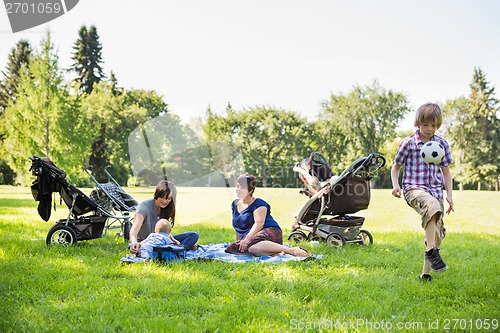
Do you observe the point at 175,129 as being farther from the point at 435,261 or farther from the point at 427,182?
the point at 435,261

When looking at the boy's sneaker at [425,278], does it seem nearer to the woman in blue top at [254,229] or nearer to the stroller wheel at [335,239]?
the woman in blue top at [254,229]

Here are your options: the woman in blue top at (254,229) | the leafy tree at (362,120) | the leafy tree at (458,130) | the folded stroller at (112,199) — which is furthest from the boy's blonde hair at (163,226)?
the leafy tree at (458,130)

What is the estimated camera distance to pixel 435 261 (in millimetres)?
3727

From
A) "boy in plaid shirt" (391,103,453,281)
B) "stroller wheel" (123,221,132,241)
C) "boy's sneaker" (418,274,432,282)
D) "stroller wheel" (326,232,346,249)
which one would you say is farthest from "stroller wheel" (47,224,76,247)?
"boy's sneaker" (418,274,432,282)

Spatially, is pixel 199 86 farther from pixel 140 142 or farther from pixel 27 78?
pixel 27 78

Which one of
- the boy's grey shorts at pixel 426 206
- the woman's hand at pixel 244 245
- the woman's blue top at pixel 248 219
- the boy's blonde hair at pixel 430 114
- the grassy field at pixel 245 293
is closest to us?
the grassy field at pixel 245 293

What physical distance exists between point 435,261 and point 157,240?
252 cm

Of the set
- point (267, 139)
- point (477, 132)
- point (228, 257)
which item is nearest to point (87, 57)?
point (267, 139)

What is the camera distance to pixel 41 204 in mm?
5406

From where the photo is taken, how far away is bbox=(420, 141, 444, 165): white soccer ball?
12.4 ft

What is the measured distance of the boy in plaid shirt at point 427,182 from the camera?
375 cm

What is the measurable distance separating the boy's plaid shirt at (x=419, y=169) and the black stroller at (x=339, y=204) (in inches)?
50.8

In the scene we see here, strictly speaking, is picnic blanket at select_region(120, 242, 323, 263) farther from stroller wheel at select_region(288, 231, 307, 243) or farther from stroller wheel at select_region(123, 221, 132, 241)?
stroller wheel at select_region(123, 221, 132, 241)

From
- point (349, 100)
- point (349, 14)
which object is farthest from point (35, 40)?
point (349, 100)
